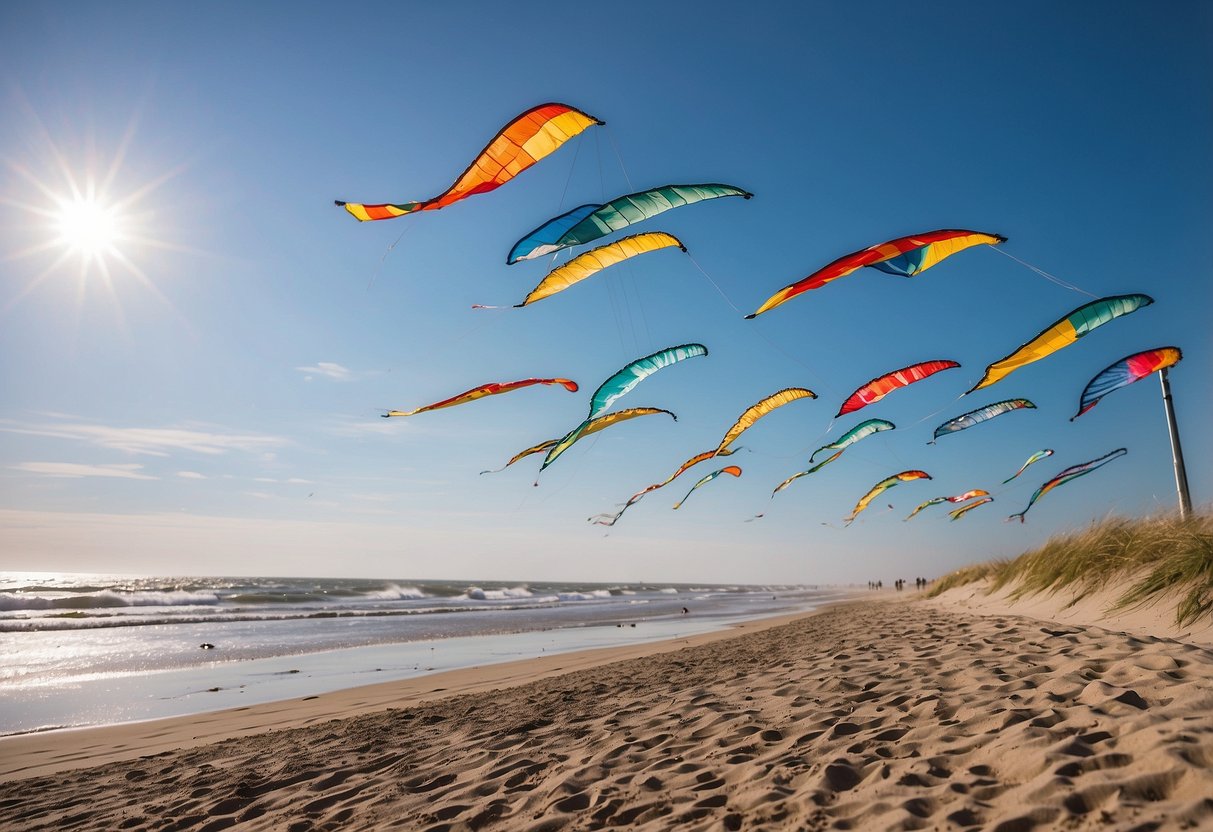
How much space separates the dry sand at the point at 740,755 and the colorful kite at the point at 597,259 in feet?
14.1

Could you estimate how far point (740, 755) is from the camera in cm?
352

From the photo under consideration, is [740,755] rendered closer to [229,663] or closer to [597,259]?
[597,259]

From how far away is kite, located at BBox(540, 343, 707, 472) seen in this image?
9492 millimetres

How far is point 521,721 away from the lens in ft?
17.5

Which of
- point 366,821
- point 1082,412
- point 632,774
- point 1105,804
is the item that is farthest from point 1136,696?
point 1082,412

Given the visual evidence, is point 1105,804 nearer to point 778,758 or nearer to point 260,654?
point 778,758

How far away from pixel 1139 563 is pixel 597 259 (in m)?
7.24

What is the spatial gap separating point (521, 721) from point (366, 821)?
6.98 feet

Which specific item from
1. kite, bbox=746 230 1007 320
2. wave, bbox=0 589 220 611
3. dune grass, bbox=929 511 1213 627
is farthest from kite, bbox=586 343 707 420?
wave, bbox=0 589 220 611

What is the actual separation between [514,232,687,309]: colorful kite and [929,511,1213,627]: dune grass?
581 centimetres

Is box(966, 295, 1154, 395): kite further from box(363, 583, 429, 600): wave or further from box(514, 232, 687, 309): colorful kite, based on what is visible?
box(363, 583, 429, 600): wave

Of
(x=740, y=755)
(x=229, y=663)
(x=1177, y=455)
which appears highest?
(x=1177, y=455)

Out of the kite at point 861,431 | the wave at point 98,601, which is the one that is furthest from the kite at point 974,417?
the wave at point 98,601

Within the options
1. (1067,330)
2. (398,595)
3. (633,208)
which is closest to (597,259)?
(633,208)
